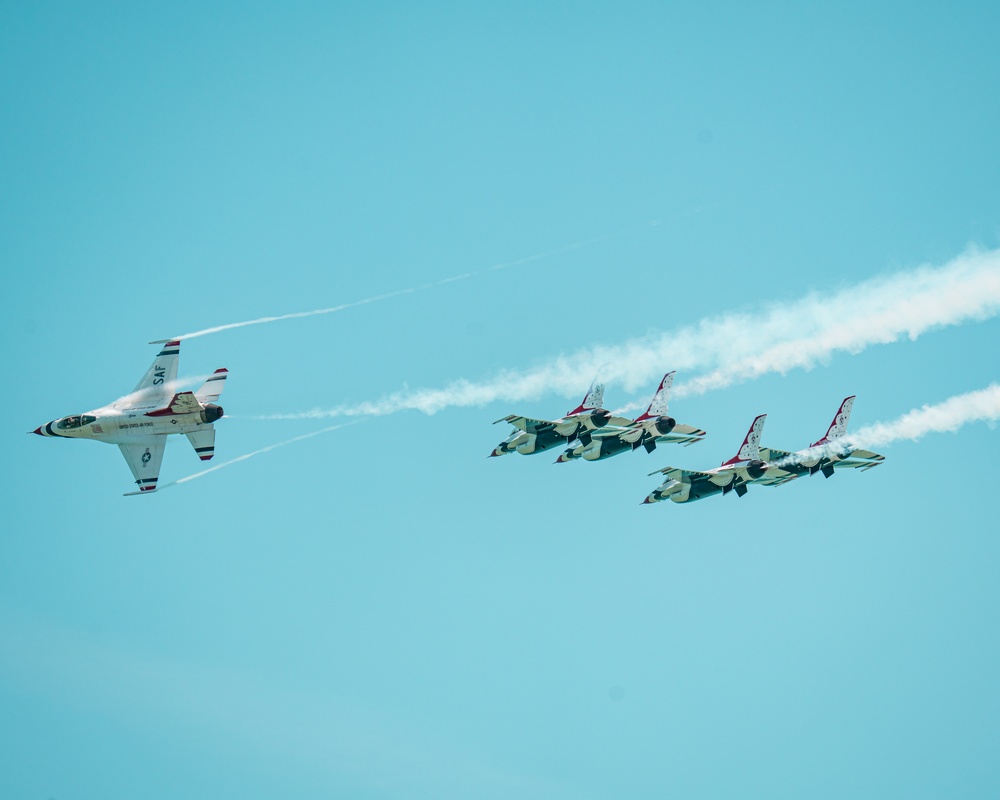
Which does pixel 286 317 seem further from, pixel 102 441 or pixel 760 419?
pixel 760 419

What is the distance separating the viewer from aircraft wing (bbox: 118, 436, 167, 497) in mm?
83062

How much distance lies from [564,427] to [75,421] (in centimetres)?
2752

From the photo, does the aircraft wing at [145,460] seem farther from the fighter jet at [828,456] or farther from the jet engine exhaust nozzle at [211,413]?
the fighter jet at [828,456]

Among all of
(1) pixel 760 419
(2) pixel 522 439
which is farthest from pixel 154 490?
(1) pixel 760 419

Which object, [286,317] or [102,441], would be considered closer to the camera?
[286,317]

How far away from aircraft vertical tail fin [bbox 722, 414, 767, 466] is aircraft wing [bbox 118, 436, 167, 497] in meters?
32.0

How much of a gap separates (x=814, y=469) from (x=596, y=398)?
42.2 ft

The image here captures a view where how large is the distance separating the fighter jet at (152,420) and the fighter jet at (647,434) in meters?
21.1

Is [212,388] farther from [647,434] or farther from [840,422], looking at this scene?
[840,422]

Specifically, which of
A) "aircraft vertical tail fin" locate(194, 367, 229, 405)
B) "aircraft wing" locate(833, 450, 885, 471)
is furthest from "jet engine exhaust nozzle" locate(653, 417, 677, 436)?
"aircraft vertical tail fin" locate(194, 367, 229, 405)

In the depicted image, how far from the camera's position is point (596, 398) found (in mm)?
83188

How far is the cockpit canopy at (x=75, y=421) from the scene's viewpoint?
272 ft

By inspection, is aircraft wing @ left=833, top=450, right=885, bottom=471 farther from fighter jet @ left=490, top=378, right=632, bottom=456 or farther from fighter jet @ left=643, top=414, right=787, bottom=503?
fighter jet @ left=490, top=378, right=632, bottom=456

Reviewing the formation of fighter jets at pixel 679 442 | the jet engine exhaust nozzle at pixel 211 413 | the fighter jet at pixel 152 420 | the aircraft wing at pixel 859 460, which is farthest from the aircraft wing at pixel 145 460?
the aircraft wing at pixel 859 460
